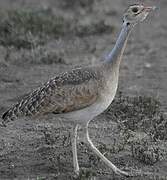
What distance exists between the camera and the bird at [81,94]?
6.99 m

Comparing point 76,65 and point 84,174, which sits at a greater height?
point 76,65

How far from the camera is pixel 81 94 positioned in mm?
7031

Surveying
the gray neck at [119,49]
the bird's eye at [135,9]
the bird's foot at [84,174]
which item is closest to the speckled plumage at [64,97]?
the gray neck at [119,49]

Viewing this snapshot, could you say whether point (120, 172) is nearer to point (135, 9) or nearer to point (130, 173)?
point (130, 173)

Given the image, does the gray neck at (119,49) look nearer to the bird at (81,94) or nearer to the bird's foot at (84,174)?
the bird at (81,94)

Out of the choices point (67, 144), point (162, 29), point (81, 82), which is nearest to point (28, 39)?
point (162, 29)

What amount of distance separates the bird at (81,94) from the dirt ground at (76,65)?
0.82 ft

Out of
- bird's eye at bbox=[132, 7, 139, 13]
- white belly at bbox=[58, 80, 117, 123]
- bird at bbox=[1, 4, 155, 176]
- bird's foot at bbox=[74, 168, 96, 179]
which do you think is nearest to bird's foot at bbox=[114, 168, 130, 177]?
bird at bbox=[1, 4, 155, 176]

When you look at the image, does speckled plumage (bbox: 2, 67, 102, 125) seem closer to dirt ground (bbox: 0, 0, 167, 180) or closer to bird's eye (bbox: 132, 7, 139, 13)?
dirt ground (bbox: 0, 0, 167, 180)

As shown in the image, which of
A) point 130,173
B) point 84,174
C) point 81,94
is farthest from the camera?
point 130,173

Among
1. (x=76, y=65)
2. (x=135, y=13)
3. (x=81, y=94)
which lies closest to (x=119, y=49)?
(x=135, y=13)

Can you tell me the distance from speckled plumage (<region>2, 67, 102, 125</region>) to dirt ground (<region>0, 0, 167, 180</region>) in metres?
0.25

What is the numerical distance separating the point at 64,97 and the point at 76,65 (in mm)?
4597

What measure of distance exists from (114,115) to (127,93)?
45.0 inches
